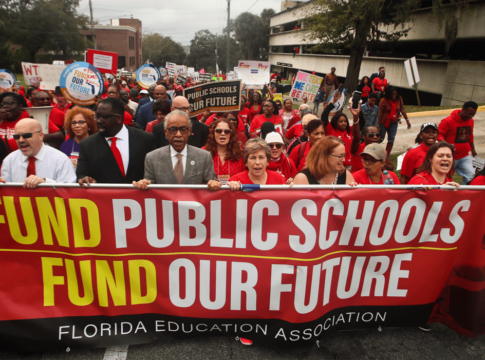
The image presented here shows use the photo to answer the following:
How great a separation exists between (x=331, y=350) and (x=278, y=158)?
2255 mm

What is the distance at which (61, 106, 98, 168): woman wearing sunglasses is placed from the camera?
4445 millimetres

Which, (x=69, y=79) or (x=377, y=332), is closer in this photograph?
(x=377, y=332)

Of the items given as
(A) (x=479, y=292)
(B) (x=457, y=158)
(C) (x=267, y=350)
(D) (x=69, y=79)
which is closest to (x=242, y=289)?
(C) (x=267, y=350)

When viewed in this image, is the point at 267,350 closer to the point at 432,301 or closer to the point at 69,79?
the point at 432,301

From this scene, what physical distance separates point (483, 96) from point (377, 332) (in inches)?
681

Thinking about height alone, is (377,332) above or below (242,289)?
below

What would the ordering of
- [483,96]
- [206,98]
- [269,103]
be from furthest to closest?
[483,96] < [269,103] < [206,98]

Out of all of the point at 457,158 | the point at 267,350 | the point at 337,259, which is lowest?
the point at 267,350

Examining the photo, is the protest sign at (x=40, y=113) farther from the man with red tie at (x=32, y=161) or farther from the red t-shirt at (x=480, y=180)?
the red t-shirt at (x=480, y=180)

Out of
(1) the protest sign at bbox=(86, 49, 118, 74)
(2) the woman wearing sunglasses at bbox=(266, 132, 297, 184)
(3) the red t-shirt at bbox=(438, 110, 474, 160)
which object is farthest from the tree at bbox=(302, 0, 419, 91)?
(2) the woman wearing sunglasses at bbox=(266, 132, 297, 184)

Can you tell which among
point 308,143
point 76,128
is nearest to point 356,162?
point 308,143

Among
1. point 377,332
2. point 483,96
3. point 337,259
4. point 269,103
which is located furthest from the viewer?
point 483,96

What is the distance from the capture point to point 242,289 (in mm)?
2998

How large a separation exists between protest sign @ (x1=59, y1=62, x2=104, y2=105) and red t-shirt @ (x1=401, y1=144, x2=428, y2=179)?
199 inches
